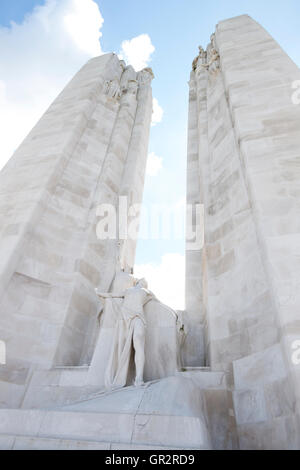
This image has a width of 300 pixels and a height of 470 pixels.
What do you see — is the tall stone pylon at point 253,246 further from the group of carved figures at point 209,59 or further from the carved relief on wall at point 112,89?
the carved relief on wall at point 112,89

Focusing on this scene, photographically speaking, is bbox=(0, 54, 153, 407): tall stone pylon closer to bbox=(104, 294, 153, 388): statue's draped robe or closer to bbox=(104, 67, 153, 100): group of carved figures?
bbox=(104, 67, 153, 100): group of carved figures

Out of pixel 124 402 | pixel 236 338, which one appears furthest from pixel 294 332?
pixel 124 402

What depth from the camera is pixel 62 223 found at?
752 centimetres

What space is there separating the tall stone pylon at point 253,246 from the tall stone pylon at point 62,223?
7.06 feet

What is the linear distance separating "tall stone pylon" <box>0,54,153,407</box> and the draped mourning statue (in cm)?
138

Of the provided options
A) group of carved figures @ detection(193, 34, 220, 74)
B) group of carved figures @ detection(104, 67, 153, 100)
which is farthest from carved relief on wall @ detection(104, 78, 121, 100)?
group of carved figures @ detection(193, 34, 220, 74)

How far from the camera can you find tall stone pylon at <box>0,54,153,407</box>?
5.88 metres

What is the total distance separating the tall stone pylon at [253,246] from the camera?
423 centimetres

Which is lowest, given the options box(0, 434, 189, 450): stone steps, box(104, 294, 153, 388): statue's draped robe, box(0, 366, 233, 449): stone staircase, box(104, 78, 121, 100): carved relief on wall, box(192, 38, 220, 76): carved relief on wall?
box(0, 434, 189, 450): stone steps

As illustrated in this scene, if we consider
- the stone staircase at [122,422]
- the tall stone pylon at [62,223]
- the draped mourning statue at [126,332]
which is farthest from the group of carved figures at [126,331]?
the tall stone pylon at [62,223]

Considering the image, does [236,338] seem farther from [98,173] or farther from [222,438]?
[98,173]

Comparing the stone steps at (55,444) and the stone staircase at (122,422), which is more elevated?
the stone staircase at (122,422)

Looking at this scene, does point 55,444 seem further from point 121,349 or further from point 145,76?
point 145,76

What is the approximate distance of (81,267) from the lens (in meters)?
7.03
